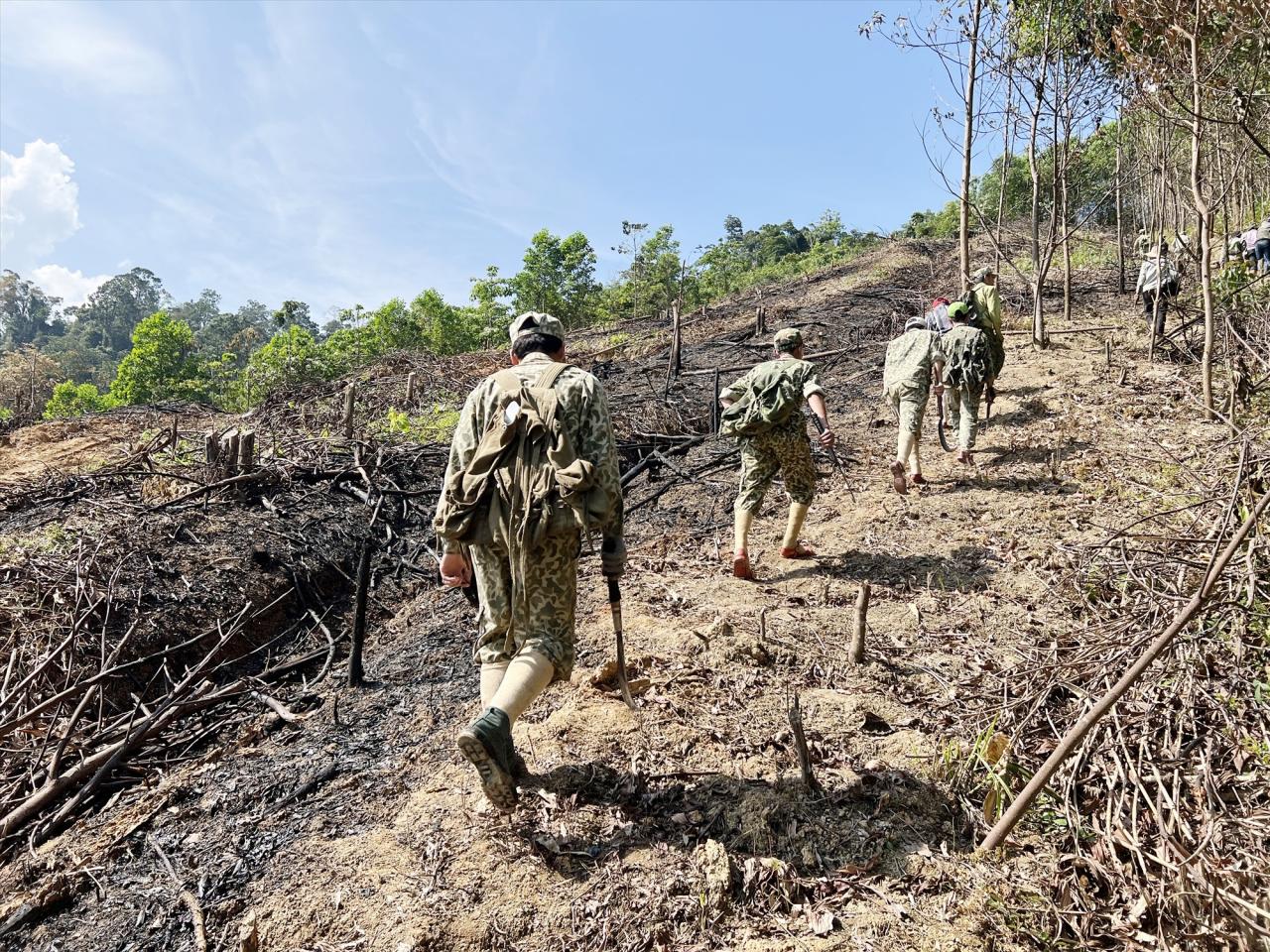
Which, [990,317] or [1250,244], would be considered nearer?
[990,317]

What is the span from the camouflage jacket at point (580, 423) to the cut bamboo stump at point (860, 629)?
149 cm

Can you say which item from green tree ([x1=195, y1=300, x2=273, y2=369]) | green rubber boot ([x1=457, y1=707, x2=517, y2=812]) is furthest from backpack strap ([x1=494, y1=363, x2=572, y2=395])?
green tree ([x1=195, y1=300, x2=273, y2=369])

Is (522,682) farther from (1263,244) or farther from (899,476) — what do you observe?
(1263,244)

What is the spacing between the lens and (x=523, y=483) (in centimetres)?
270

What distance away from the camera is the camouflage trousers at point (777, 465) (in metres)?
5.06

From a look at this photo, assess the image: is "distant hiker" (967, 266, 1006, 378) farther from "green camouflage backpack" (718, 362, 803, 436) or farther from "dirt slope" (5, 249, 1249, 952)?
"green camouflage backpack" (718, 362, 803, 436)

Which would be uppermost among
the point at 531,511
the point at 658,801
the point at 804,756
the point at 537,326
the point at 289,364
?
the point at 289,364

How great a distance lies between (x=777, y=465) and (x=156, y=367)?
33021 millimetres

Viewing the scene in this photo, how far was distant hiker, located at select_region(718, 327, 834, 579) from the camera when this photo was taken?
194 inches

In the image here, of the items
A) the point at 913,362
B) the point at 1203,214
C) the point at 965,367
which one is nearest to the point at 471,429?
the point at 913,362

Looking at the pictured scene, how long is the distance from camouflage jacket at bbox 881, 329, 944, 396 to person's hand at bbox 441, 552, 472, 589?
4.77m

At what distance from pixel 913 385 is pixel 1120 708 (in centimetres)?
413

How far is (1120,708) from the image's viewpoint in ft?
8.64

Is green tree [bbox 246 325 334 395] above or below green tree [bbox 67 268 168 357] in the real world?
below
